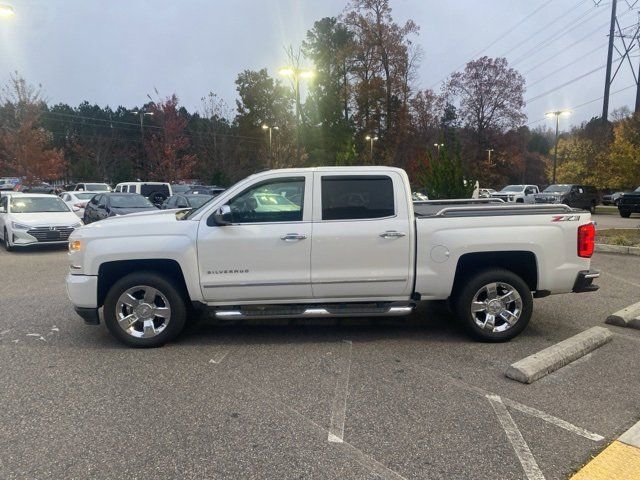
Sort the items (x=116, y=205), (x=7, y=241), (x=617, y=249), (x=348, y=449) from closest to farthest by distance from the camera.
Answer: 1. (x=348, y=449)
2. (x=617, y=249)
3. (x=7, y=241)
4. (x=116, y=205)

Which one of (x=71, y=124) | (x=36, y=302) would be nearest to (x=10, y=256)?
(x=36, y=302)

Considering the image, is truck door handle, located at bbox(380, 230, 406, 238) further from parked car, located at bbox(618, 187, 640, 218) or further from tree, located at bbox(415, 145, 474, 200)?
parked car, located at bbox(618, 187, 640, 218)

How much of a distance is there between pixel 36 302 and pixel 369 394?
18.7 feet

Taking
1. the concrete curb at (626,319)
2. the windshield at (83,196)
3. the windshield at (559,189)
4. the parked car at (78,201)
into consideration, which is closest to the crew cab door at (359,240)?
the concrete curb at (626,319)

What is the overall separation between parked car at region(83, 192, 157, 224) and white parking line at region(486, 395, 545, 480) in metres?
13.9

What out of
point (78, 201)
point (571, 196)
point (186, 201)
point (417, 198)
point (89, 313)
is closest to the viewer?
point (89, 313)

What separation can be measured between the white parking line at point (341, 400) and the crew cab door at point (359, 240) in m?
0.68

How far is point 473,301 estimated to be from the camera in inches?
203

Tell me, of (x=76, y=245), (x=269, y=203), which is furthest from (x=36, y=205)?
(x=269, y=203)

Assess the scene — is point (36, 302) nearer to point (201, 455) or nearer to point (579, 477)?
point (201, 455)

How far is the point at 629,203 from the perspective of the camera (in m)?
24.1

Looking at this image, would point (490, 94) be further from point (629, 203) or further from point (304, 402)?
point (304, 402)

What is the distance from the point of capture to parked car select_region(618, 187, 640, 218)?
23.7 m

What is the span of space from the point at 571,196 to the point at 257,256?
27871 millimetres
